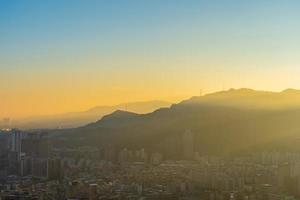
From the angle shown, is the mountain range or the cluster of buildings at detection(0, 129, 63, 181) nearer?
the cluster of buildings at detection(0, 129, 63, 181)

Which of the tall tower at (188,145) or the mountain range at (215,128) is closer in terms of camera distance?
the tall tower at (188,145)

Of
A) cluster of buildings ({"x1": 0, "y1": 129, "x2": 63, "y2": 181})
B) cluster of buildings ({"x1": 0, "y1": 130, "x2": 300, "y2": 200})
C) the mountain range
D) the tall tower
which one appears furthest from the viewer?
the mountain range

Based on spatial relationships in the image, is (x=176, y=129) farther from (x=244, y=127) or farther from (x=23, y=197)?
(x=23, y=197)

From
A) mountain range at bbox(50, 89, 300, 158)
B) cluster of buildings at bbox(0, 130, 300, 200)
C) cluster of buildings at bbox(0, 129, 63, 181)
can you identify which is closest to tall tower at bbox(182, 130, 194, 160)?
cluster of buildings at bbox(0, 130, 300, 200)

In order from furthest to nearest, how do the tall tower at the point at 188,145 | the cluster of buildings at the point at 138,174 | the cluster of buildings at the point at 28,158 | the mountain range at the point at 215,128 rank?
the mountain range at the point at 215,128 < the tall tower at the point at 188,145 < the cluster of buildings at the point at 28,158 < the cluster of buildings at the point at 138,174

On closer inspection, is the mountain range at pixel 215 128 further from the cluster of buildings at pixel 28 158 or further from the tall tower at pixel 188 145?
the cluster of buildings at pixel 28 158

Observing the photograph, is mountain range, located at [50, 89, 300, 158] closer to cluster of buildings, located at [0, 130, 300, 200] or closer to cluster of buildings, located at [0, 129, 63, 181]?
cluster of buildings, located at [0, 130, 300, 200]

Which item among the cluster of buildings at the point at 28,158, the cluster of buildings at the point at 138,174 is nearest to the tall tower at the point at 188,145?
the cluster of buildings at the point at 138,174

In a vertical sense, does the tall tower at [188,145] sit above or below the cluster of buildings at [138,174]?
above
